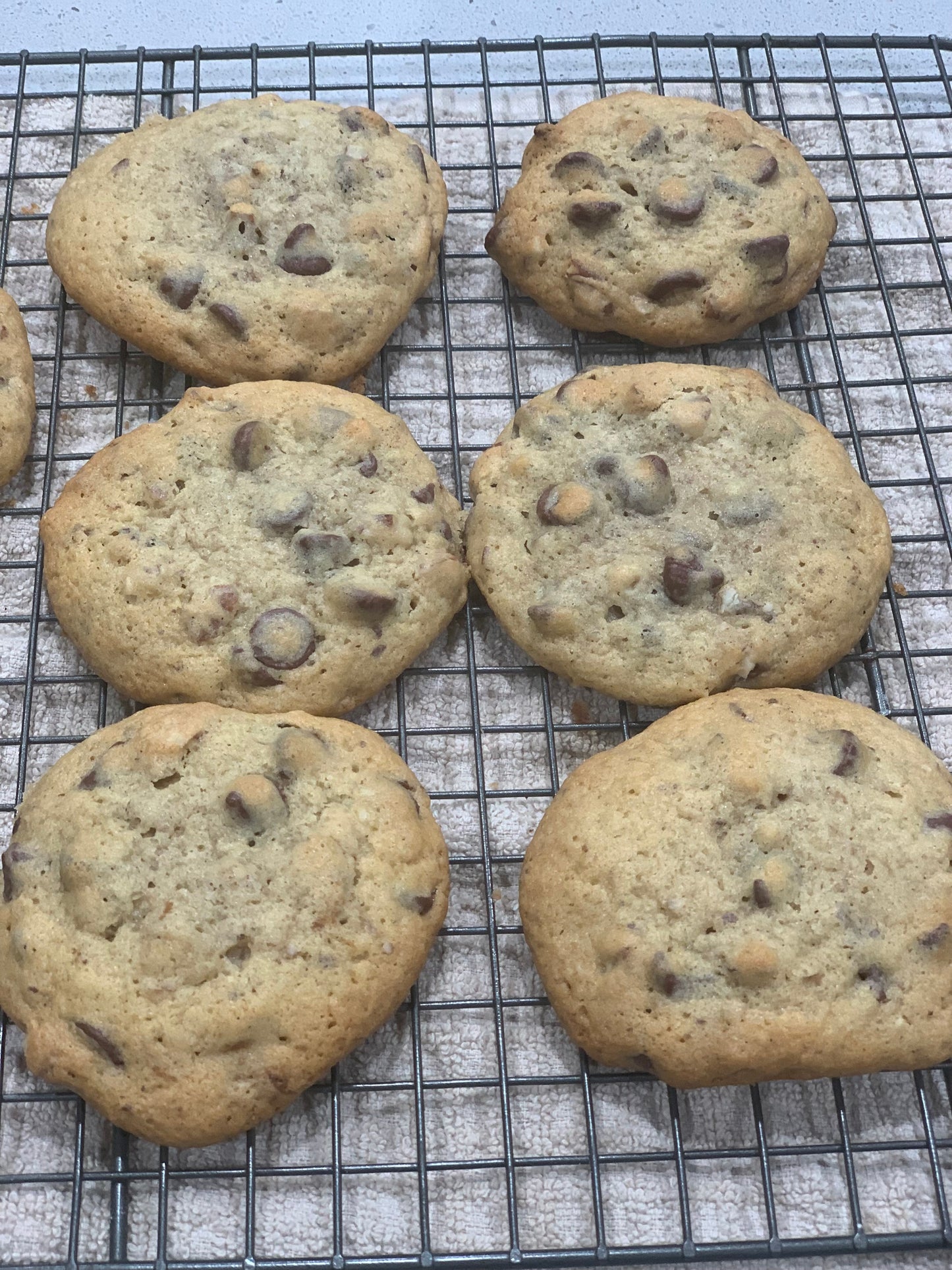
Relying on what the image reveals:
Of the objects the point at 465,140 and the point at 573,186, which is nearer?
the point at 573,186

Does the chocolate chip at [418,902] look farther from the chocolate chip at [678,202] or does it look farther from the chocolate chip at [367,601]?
the chocolate chip at [678,202]

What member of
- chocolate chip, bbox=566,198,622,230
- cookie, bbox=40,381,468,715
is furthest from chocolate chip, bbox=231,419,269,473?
chocolate chip, bbox=566,198,622,230

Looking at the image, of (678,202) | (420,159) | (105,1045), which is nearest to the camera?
(105,1045)

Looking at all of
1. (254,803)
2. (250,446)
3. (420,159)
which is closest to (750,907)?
(254,803)

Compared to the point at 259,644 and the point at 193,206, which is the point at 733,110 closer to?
the point at 193,206

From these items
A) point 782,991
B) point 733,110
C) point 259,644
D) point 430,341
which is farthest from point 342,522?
point 733,110

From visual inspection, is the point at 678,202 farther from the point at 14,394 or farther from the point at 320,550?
the point at 14,394
